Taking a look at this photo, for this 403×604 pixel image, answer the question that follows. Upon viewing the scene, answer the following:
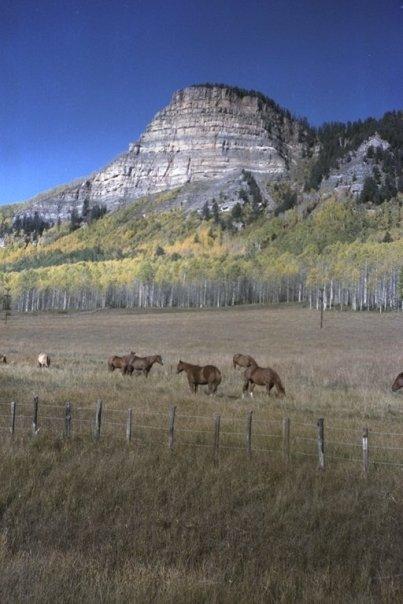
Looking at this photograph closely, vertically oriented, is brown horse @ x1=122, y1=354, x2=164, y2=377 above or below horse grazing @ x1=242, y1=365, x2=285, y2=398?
below

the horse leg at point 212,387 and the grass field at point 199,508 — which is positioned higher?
the grass field at point 199,508

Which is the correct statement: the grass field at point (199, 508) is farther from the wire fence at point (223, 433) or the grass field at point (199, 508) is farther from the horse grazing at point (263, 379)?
the horse grazing at point (263, 379)

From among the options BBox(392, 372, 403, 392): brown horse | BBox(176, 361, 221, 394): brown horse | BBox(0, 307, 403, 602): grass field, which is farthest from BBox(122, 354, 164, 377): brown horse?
BBox(392, 372, 403, 392): brown horse

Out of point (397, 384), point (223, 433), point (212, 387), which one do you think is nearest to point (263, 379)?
point (212, 387)

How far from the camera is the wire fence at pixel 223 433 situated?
44.0ft

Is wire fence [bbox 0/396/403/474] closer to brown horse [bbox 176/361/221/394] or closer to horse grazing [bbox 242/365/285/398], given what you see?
brown horse [bbox 176/361/221/394]

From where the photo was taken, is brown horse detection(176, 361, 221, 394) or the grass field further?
brown horse detection(176, 361, 221, 394)

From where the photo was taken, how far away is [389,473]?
39.9ft

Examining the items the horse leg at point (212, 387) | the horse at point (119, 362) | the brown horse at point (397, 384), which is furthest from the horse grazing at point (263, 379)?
the horse at point (119, 362)

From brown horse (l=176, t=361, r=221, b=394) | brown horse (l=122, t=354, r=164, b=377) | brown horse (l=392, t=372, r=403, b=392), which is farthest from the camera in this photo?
brown horse (l=122, t=354, r=164, b=377)

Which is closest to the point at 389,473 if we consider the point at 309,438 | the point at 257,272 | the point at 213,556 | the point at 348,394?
the point at 309,438

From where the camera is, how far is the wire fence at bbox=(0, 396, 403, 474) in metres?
13.4

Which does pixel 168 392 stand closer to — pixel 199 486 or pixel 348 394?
pixel 348 394

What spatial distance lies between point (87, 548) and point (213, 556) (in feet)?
6.40
